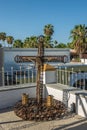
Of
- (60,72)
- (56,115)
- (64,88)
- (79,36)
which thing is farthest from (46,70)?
(79,36)

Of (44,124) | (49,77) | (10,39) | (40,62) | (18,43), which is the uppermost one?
(10,39)

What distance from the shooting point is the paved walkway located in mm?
7405

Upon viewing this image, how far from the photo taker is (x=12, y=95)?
32.5 feet

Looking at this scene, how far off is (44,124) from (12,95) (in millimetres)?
2576

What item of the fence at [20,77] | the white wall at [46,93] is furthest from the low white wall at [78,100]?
the fence at [20,77]

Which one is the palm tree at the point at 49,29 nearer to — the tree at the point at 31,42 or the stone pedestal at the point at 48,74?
A: the tree at the point at 31,42


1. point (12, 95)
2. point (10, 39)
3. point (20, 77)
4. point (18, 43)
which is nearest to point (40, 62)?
point (12, 95)

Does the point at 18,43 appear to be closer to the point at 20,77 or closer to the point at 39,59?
the point at 20,77

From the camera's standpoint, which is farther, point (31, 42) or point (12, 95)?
point (31, 42)

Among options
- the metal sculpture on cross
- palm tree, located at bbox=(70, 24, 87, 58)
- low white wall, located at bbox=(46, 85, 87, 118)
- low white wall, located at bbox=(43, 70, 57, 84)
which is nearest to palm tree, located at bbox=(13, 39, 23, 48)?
palm tree, located at bbox=(70, 24, 87, 58)

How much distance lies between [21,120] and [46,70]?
303 cm

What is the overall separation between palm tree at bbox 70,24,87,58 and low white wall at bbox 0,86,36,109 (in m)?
31.2

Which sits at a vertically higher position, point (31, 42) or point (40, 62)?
point (31, 42)

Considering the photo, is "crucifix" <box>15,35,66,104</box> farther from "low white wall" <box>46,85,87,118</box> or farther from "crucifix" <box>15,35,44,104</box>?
"low white wall" <box>46,85,87,118</box>
